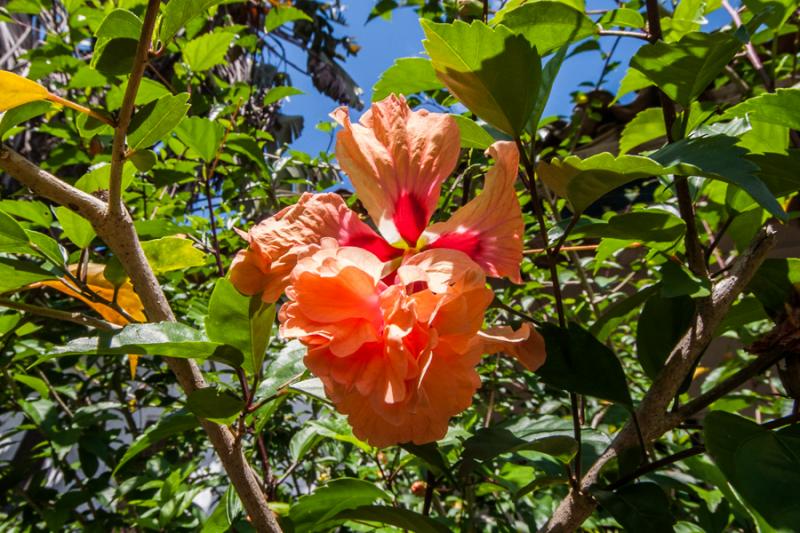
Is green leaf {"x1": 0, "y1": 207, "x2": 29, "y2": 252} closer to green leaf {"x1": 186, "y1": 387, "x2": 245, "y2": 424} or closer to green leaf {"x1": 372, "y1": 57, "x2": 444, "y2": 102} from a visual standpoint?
green leaf {"x1": 186, "y1": 387, "x2": 245, "y2": 424}

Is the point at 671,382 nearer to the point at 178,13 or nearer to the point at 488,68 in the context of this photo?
the point at 488,68

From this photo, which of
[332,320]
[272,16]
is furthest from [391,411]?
[272,16]

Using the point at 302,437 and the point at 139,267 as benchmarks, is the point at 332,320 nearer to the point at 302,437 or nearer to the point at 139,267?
the point at 139,267

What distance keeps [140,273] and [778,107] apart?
27.3 inches

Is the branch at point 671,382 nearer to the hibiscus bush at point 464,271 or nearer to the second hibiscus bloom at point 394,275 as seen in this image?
the hibiscus bush at point 464,271

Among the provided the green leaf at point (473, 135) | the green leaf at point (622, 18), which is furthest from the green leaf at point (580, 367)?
the green leaf at point (622, 18)

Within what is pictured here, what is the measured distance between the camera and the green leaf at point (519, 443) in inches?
21.8

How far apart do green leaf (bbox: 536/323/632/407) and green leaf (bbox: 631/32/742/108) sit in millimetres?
280

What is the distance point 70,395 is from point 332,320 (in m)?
2.12

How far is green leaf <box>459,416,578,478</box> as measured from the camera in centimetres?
55

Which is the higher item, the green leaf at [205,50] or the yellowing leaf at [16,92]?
the green leaf at [205,50]

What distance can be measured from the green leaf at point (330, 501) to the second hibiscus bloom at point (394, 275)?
0.34 metres

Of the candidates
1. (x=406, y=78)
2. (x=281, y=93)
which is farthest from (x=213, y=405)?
(x=281, y=93)

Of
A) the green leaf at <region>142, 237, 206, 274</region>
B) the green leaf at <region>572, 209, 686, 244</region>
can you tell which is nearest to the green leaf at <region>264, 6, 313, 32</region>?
the green leaf at <region>142, 237, 206, 274</region>
